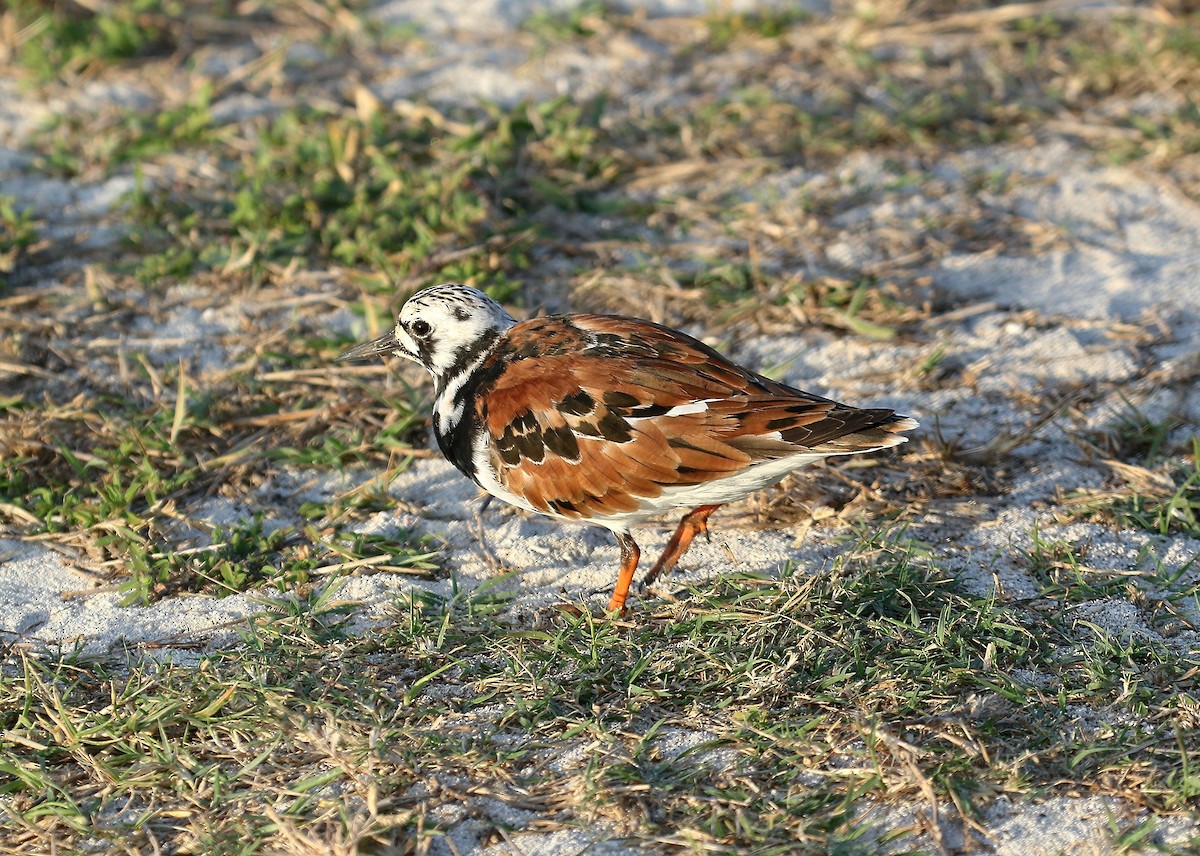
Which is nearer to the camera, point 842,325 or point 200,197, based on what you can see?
point 842,325

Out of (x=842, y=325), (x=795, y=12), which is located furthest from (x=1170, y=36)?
(x=842, y=325)

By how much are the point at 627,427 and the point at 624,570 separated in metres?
0.49

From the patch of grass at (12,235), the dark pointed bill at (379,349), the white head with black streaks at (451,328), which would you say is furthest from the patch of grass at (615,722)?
the patch of grass at (12,235)

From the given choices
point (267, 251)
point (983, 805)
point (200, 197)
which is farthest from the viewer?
point (200, 197)

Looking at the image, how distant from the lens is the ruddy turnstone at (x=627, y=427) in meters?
3.79

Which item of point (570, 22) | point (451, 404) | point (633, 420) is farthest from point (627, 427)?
point (570, 22)

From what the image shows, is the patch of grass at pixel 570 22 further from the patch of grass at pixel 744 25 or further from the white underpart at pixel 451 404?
the white underpart at pixel 451 404

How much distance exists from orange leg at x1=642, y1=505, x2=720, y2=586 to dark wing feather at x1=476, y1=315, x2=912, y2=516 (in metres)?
0.38

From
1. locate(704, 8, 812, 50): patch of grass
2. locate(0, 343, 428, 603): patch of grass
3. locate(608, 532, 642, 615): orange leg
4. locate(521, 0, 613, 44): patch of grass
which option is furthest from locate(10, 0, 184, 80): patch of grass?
locate(608, 532, 642, 615): orange leg

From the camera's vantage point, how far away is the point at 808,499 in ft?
14.9

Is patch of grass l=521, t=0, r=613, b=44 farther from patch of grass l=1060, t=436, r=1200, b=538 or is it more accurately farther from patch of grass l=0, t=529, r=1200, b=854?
patch of grass l=0, t=529, r=1200, b=854

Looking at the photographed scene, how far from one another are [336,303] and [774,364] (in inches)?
73.9

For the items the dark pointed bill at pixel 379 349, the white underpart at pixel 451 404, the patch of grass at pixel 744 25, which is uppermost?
the patch of grass at pixel 744 25

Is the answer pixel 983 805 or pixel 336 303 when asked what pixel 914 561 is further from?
pixel 336 303
